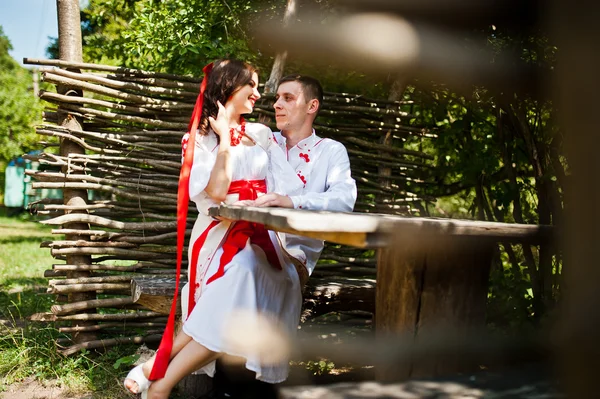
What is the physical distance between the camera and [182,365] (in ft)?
8.66

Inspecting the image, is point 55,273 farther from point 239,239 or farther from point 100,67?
point 239,239

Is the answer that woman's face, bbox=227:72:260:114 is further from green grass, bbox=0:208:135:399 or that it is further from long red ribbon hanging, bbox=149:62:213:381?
green grass, bbox=0:208:135:399

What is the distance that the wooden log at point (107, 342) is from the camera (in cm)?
379

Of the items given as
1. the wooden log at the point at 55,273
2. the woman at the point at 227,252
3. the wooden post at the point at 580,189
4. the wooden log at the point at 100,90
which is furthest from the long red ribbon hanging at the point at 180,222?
the wooden post at the point at 580,189

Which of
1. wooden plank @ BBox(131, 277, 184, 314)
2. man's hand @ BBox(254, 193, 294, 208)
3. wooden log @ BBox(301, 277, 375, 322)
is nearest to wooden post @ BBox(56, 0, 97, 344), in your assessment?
wooden plank @ BBox(131, 277, 184, 314)

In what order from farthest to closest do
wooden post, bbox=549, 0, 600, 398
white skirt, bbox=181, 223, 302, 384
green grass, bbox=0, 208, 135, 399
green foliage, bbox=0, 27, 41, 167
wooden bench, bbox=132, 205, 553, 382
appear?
1. green foliage, bbox=0, 27, 41, 167
2. green grass, bbox=0, 208, 135, 399
3. white skirt, bbox=181, 223, 302, 384
4. wooden bench, bbox=132, 205, 553, 382
5. wooden post, bbox=549, 0, 600, 398

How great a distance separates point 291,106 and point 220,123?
25.7 inches

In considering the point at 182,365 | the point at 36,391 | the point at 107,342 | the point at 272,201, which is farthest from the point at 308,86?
the point at 36,391

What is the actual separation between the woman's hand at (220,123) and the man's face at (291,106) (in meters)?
0.60

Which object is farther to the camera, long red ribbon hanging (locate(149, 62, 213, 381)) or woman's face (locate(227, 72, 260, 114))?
woman's face (locate(227, 72, 260, 114))

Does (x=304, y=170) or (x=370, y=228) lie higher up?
(x=304, y=170)

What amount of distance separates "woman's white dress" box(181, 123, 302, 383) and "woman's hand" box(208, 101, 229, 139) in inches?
3.6

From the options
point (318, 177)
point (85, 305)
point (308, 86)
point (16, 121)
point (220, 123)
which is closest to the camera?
point (220, 123)

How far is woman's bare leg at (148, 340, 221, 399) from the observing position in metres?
2.62
